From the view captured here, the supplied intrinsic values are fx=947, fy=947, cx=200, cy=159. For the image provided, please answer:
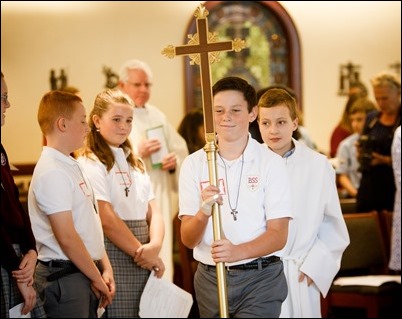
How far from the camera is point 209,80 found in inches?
139

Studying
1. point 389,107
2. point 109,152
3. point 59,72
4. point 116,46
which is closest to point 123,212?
point 109,152

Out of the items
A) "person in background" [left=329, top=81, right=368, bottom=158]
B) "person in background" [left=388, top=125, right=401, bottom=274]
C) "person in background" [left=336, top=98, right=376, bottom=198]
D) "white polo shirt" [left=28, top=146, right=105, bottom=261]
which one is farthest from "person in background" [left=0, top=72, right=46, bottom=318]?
"person in background" [left=329, top=81, right=368, bottom=158]

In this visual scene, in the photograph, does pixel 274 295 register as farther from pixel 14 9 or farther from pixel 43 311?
pixel 14 9

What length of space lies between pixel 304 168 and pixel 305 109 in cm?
615

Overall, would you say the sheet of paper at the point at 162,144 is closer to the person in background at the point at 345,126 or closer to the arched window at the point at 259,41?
the person in background at the point at 345,126

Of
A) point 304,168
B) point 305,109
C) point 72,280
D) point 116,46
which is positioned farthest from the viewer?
point 305,109

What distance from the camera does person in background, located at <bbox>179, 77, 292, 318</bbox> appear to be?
3.65m

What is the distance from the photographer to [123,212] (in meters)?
Result: 4.34

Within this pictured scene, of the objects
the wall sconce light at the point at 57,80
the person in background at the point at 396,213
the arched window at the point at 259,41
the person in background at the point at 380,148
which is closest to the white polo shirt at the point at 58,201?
the person in background at the point at 396,213

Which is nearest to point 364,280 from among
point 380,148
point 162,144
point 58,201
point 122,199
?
point 380,148

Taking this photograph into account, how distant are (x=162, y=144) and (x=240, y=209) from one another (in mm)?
2041

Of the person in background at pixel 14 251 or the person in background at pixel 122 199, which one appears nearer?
the person in background at pixel 14 251

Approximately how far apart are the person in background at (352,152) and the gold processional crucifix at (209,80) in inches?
172

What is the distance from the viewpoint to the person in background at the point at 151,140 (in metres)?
5.61
